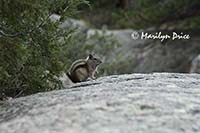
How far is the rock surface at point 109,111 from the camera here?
12.7 feet

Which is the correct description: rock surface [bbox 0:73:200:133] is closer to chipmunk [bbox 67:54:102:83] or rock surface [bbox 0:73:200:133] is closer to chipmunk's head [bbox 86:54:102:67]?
chipmunk [bbox 67:54:102:83]

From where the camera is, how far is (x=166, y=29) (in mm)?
16531

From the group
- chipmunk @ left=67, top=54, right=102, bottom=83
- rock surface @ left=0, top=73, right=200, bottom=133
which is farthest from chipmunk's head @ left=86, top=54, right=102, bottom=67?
rock surface @ left=0, top=73, right=200, bottom=133

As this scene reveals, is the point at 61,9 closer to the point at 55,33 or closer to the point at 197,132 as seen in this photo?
Result: the point at 55,33

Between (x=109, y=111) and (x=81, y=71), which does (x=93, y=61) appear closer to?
(x=81, y=71)

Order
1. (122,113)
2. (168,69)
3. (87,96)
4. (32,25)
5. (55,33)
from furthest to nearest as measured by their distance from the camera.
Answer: (168,69), (55,33), (32,25), (87,96), (122,113)

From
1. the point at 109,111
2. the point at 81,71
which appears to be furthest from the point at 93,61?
the point at 109,111

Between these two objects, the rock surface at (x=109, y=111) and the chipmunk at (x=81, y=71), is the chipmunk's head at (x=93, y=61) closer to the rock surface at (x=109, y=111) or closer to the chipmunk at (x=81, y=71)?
the chipmunk at (x=81, y=71)

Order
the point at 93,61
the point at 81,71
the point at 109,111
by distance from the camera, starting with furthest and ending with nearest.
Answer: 1. the point at 93,61
2. the point at 81,71
3. the point at 109,111

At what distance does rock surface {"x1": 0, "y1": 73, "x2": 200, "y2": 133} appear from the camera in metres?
3.86

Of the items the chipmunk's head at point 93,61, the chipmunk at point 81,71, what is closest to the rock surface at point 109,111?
the chipmunk at point 81,71

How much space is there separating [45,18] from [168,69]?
10.5 meters

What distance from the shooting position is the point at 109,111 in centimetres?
415

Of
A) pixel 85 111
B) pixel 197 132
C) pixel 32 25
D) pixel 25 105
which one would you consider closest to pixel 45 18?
pixel 32 25
